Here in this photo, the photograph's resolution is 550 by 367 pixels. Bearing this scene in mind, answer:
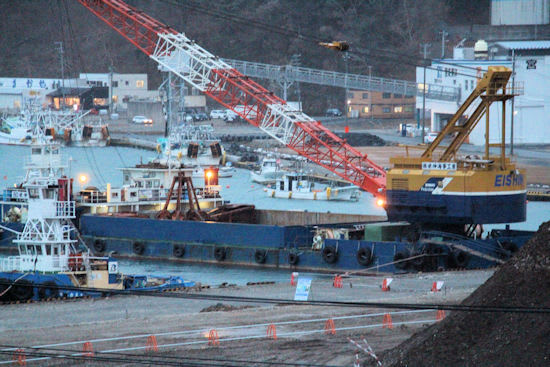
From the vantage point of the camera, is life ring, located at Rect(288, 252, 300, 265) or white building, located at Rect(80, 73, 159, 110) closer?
life ring, located at Rect(288, 252, 300, 265)

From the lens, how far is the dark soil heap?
14570mm

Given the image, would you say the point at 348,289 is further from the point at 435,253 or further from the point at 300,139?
the point at 300,139

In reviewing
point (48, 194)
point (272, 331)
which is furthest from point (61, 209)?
point (272, 331)

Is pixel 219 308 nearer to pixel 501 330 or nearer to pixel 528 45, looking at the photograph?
pixel 501 330

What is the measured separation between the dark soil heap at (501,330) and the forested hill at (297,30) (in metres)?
76.1

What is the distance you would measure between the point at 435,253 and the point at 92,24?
91.4 m

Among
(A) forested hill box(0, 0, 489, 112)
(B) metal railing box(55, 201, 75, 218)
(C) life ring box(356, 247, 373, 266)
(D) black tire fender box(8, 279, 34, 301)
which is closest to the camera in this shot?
(D) black tire fender box(8, 279, 34, 301)

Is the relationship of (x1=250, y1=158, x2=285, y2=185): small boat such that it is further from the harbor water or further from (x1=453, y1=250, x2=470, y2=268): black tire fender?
(x1=453, y1=250, x2=470, y2=268): black tire fender

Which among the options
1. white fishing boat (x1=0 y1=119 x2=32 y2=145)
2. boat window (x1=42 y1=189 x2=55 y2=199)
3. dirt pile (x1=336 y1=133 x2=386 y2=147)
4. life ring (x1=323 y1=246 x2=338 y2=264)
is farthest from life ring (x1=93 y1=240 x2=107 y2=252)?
A: white fishing boat (x1=0 y1=119 x2=32 y2=145)

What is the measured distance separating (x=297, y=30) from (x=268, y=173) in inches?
1412

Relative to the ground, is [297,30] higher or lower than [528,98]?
higher

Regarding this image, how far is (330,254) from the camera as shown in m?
34.1

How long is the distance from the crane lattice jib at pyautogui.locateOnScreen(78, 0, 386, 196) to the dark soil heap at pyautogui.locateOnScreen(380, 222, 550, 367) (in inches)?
1088

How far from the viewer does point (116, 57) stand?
375 ft
